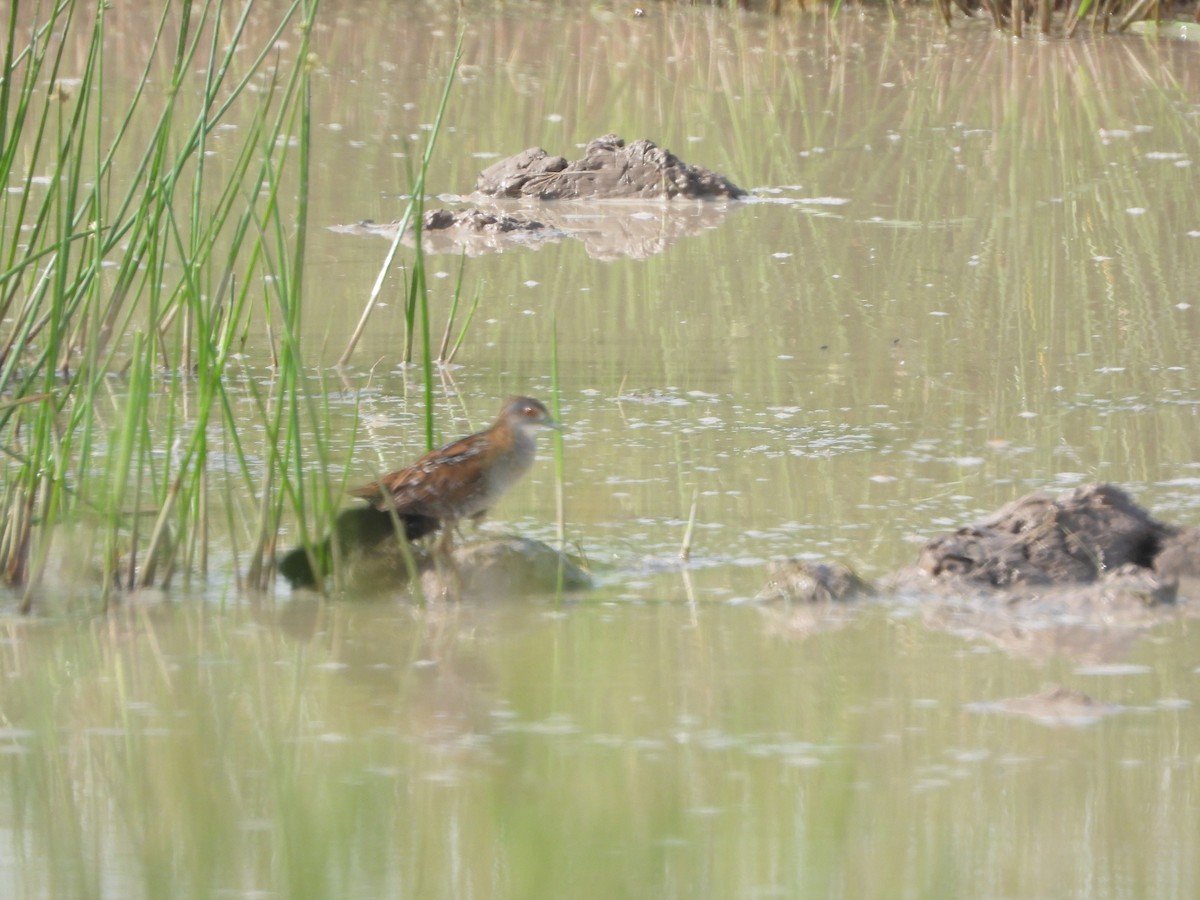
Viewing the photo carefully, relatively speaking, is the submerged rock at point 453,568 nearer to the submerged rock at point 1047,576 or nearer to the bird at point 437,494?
the bird at point 437,494

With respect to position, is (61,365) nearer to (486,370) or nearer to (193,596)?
(486,370)

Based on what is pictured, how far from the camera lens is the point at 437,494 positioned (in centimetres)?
355

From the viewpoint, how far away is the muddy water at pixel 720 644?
241cm

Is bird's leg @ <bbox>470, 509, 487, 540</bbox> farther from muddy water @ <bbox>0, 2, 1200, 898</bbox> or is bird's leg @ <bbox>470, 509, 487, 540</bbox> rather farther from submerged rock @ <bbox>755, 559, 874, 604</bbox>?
submerged rock @ <bbox>755, 559, 874, 604</bbox>

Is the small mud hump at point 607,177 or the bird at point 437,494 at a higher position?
the small mud hump at point 607,177

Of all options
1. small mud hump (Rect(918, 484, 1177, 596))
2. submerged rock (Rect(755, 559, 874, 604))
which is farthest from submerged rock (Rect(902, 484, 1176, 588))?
submerged rock (Rect(755, 559, 874, 604))

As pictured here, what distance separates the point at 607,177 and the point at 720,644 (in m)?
5.05

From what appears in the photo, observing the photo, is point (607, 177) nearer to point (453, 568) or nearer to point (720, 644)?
point (453, 568)

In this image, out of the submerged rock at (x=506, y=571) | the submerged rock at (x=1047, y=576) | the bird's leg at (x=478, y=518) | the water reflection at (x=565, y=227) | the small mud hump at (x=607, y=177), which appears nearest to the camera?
the submerged rock at (x=1047, y=576)

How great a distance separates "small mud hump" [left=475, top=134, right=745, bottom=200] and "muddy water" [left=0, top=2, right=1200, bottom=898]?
38 cm

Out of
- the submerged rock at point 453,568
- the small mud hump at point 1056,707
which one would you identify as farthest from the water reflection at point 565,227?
the small mud hump at point 1056,707

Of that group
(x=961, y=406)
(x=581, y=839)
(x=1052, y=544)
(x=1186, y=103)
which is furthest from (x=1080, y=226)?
(x=581, y=839)

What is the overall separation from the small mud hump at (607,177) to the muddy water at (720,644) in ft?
1.26

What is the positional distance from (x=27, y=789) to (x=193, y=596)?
0.87 m
